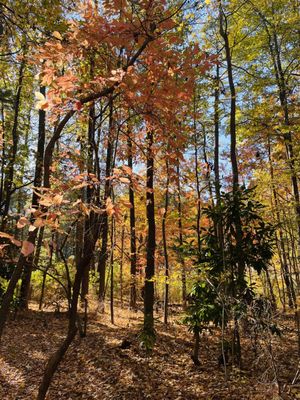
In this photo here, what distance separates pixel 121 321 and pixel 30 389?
547cm

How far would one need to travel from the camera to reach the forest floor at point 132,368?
18.5ft

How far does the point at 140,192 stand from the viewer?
2.61 meters

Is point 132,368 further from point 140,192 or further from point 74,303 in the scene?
point 140,192

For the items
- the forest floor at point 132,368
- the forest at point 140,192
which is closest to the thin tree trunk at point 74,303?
the forest at point 140,192

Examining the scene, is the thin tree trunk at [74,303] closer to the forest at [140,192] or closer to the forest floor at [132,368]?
the forest at [140,192]

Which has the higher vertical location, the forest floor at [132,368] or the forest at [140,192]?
the forest at [140,192]

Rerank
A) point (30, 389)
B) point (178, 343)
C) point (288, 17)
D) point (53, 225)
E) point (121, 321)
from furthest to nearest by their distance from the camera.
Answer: point (121, 321) < point (288, 17) < point (178, 343) < point (30, 389) < point (53, 225)

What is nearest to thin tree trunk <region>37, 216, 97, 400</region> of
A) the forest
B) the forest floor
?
the forest

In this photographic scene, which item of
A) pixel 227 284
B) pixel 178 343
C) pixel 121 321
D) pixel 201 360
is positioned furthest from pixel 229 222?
pixel 121 321

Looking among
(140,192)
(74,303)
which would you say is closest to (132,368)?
(74,303)

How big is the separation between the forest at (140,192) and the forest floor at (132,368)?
0.04 metres

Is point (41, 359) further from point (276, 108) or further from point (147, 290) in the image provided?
point (276, 108)

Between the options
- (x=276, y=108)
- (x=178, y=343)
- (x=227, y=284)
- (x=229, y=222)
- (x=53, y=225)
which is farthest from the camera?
(x=178, y=343)

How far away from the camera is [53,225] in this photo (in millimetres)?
1829
